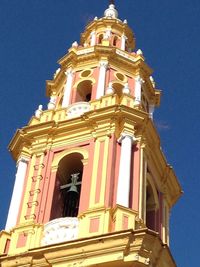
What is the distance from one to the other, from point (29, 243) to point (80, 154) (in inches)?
134

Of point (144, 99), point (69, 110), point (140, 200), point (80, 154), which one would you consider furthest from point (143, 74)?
point (140, 200)

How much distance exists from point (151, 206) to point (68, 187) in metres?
2.50

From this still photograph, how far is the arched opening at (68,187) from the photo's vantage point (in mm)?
20031

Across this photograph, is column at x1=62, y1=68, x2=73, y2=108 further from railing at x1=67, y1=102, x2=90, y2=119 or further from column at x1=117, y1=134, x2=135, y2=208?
column at x1=117, y1=134, x2=135, y2=208

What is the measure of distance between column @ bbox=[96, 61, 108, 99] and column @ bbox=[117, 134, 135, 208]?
2.62 metres

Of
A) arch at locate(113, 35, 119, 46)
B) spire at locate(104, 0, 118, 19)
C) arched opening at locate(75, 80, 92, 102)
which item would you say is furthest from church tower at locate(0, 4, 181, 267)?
spire at locate(104, 0, 118, 19)

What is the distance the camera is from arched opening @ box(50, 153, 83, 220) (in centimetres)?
2003

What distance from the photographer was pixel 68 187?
66.7 ft

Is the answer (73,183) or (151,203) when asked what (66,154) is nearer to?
(73,183)

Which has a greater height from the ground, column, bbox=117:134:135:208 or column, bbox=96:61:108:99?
column, bbox=96:61:108:99

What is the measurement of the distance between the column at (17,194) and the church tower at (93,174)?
0.09 feet

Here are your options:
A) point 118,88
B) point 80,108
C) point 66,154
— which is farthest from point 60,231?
point 118,88

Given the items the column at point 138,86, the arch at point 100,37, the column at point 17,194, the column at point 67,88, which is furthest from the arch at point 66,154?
the arch at point 100,37

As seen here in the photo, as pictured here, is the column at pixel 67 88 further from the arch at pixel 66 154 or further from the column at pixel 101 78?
the arch at pixel 66 154
